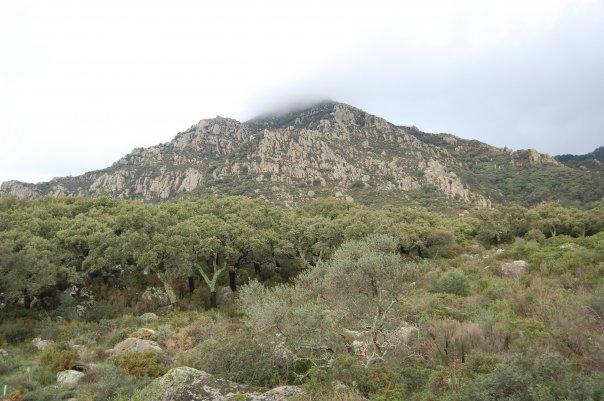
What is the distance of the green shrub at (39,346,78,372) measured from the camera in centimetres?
1555

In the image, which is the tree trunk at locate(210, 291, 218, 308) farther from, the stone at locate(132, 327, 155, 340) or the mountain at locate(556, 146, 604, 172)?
the mountain at locate(556, 146, 604, 172)

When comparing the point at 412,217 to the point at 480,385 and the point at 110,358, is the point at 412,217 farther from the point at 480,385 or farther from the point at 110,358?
the point at 480,385

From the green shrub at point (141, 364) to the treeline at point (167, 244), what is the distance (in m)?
10.9

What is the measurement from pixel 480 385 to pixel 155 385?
7.21 metres

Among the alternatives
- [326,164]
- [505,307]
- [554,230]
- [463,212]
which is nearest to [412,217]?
[554,230]

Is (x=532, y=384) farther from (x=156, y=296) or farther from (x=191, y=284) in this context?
(x=191, y=284)

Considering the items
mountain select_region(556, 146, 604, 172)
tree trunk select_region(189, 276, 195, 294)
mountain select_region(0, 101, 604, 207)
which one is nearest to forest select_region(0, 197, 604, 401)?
tree trunk select_region(189, 276, 195, 294)

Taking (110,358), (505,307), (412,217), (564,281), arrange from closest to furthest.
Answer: (110,358)
(505,307)
(564,281)
(412,217)

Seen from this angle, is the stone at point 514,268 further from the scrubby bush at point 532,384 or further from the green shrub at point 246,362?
the green shrub at point 246,362

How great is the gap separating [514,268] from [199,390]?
1105 inches

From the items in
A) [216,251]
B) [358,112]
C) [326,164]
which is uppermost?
[358,112]

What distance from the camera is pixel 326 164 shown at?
120688 millimetres

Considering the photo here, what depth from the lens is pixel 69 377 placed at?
14539 millimetres

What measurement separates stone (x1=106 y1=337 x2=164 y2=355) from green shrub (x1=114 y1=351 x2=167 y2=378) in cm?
69
